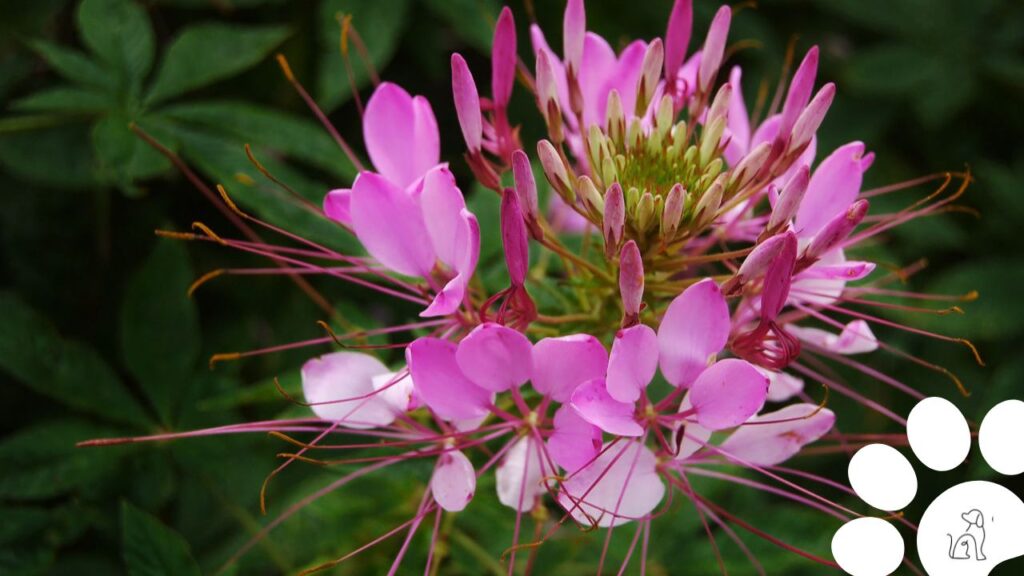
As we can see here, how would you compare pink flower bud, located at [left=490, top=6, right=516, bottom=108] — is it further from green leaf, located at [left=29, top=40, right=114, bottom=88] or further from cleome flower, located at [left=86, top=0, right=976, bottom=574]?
green leaf, located at [left=29, top=40, right=114, bottom=88]

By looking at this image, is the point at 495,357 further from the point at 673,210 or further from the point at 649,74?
the point at 649,74

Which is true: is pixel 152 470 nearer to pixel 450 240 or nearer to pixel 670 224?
pixel 450 240

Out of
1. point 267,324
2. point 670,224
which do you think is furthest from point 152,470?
point 670,224

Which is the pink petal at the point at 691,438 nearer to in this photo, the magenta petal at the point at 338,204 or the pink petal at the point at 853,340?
the pink petal at the point at 853,340

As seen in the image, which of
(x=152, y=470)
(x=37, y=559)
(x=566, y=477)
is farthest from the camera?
(x=152, y=470)

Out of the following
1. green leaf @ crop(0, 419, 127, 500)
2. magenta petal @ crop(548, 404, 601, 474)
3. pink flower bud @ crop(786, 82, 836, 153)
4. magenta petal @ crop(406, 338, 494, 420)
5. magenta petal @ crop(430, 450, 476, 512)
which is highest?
pink flower bud @ crop(786, 82, 836, 153)

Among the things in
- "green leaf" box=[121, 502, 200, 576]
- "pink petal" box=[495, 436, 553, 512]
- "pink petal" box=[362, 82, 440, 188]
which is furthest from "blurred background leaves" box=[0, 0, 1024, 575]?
"pink petal" box=[362, 82, 440, 188]

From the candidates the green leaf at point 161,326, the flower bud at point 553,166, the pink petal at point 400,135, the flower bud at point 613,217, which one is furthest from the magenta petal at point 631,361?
the green leaf at point 161,326
